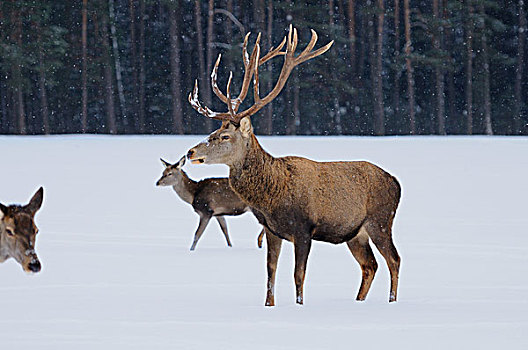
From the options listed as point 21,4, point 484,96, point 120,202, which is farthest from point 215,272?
point 484,96

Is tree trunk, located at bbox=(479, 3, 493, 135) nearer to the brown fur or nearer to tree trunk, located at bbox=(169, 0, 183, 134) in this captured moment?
tree trunk, located at bbox=(169, 0, 183, 134)

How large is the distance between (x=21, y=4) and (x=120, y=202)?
1620cm

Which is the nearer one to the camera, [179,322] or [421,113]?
[179,322]

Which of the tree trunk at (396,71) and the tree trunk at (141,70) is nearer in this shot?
the tree trunk at (396,71)

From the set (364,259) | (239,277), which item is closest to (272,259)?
(364,259)

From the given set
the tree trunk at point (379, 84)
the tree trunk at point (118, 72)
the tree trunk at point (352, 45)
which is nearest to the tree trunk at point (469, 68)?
the tree trunk at point (379, 84)

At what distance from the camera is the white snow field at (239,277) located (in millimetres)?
5645

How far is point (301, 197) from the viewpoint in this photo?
21.7 feet

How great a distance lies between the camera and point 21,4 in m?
28.8

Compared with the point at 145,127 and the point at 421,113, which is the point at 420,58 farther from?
the point at 145,127

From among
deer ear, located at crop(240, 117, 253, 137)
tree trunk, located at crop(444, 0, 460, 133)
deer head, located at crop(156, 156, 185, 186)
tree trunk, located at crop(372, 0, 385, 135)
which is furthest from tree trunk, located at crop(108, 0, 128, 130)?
deer ear, located at crop(240, 117, 253, 137)

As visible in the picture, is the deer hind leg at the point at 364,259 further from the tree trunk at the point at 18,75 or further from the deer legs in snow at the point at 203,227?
the tree trunk at the point at 18,75

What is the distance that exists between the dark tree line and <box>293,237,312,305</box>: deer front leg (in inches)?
973

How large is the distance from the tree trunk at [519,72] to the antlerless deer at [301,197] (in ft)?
97.9
